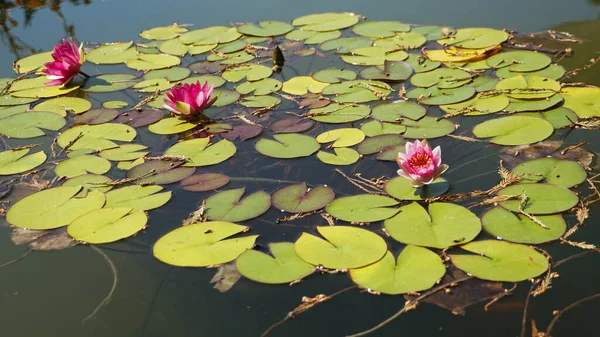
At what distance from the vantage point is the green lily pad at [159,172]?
9.34ft

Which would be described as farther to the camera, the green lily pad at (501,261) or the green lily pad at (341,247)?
the green lily pad at (341,247)

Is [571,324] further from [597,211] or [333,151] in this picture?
[333,151]

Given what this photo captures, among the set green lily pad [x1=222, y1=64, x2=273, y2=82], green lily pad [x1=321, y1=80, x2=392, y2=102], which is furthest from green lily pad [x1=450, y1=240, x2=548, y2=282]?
green lily pad [x1=222, y1=64, x2=273, y2=82]

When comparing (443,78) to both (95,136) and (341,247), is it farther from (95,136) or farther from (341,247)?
(95,136)

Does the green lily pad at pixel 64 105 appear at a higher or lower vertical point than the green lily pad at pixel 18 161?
higher

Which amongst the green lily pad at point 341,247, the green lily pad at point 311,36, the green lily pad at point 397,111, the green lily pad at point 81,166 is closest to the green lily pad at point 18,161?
the green lily pad at point 81,166

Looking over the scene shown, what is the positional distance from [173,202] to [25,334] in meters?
0.84

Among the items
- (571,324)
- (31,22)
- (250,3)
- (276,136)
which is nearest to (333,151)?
(276,136)

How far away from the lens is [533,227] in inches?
91.0

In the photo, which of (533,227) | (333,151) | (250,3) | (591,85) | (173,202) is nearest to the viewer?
(533,227)

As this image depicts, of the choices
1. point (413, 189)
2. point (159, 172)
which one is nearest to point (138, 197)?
point (159, 172)

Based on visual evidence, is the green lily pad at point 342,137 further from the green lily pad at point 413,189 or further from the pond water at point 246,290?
the green lily pad at point 413,189

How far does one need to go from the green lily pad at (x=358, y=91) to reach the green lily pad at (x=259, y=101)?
30cm

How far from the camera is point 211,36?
4496 mm
